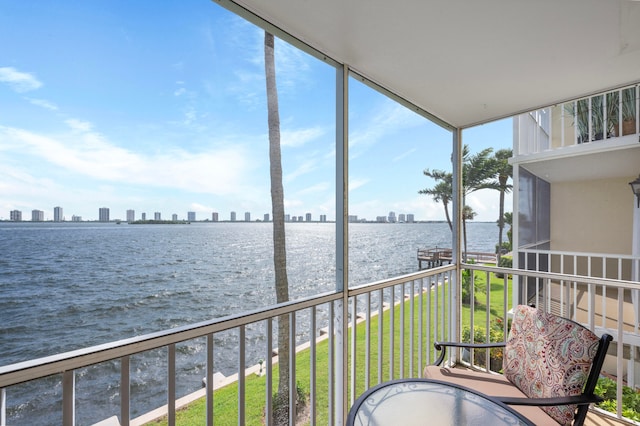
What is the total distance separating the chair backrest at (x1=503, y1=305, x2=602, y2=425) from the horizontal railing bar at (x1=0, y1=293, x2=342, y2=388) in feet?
4.75

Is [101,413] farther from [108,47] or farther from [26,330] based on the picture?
[108,47]

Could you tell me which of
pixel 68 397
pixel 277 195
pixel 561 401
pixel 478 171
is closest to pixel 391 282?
pixel 561 401

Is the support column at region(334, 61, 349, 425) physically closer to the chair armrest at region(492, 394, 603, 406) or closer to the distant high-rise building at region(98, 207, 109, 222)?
the chair armrest at region(492, 394, 603, 406)

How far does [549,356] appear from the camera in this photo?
59.0 inches

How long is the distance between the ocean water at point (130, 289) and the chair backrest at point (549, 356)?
3.87ft

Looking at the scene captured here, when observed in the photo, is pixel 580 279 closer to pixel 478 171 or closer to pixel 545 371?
pixel 545 371

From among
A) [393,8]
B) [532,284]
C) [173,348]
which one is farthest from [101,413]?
[532,284]

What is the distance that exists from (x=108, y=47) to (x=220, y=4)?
6.65m

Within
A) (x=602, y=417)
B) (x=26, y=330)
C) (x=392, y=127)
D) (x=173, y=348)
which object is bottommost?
(x=26, y=330)

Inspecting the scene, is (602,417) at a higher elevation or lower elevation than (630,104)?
lower

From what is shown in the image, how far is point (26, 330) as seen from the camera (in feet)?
16.3

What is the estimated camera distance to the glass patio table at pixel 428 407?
1165 millimetres

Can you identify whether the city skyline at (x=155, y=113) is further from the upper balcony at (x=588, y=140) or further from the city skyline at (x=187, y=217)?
the upper balcony at (x=588, y=140)

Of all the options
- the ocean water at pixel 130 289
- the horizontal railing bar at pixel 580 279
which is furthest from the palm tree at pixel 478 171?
the horizontal railing bar at pixel 580 279
